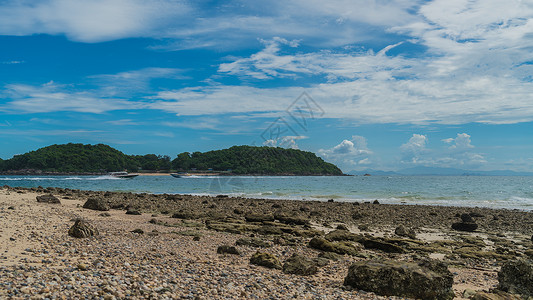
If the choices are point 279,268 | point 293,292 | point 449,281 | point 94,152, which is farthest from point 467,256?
point 94,152

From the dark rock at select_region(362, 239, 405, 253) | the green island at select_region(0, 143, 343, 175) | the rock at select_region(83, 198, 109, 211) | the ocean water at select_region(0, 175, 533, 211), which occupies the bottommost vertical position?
the ocean water at select_region(0, 175, 533, 211)

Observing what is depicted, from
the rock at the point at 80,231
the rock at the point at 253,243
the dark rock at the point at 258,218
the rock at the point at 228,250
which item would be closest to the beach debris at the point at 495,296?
the rock at the point at 228,250

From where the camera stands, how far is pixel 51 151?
6166 inches

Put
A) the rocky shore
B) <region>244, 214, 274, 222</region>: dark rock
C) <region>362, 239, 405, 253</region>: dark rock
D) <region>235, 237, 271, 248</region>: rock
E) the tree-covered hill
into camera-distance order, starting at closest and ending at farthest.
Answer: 1. the rocky shore
2. <region>235, 237, 271, 248</region>: rock
3. <region>362, 239, 405, 253</region>: dark rock
4. <region>244, 214, 274, 222</region>: dark rock
5. the tree-covered hill

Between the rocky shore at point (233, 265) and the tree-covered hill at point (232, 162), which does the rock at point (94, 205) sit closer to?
the rocky shore at point (233, 265)

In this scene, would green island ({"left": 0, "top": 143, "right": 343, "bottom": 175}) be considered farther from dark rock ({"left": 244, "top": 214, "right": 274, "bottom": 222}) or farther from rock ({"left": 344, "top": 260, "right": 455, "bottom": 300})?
rock ({"left": 344, "top": 260, "right": 455, "bottom": 300})

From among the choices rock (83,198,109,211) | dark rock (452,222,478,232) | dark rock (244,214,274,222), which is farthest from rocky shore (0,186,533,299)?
rock (83,198,109,211)

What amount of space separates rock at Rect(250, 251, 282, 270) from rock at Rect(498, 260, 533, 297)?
5.22 meters

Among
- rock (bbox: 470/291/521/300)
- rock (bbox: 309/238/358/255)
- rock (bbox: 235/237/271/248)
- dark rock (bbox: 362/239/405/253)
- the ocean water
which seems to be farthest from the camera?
the ocean water

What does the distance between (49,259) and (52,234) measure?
114 inches

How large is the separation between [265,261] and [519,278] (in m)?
5.84

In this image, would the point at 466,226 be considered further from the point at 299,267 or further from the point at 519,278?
the point at 299,267

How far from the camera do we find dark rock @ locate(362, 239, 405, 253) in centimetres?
1198

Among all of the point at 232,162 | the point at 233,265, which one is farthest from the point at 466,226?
the point at 232,162
